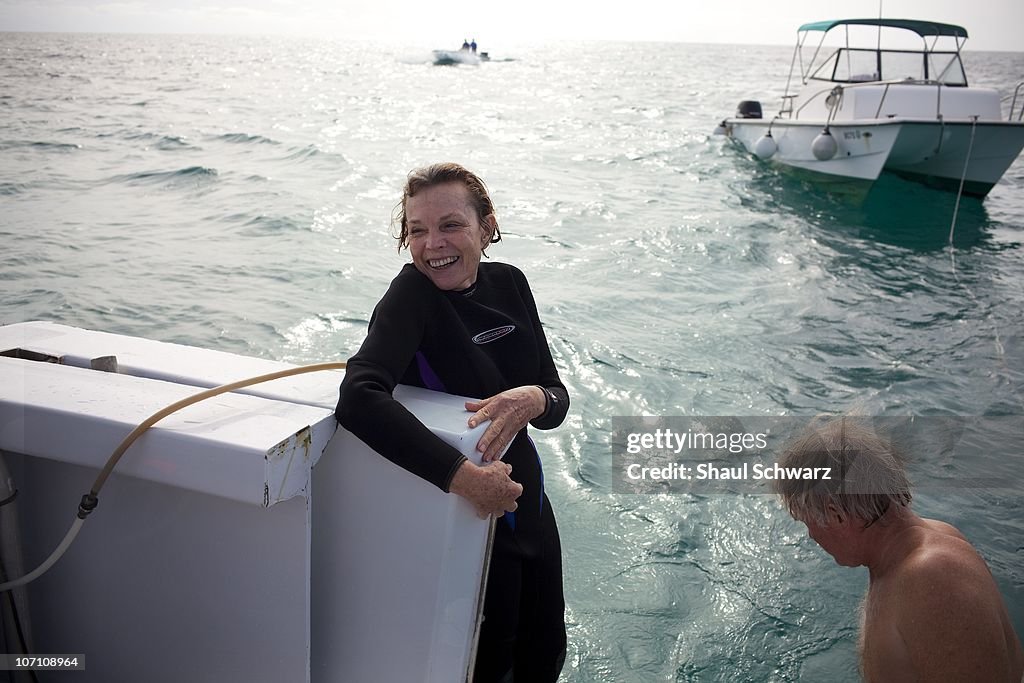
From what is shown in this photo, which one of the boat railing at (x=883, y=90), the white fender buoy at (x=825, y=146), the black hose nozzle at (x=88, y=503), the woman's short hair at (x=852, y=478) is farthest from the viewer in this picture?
the white fender buoy at (x=825, y=146)

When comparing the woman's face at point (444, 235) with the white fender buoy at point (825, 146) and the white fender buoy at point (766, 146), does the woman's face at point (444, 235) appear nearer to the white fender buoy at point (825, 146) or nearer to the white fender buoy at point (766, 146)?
the white fender buoy at point (825, 146)

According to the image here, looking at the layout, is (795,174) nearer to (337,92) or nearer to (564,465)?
(564,465)

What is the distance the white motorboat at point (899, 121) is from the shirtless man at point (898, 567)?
33.9ft

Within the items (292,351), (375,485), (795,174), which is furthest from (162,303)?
(795,174)

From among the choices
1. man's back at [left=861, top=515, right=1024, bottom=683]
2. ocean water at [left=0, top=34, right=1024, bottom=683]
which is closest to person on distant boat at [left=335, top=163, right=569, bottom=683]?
man's back at [left=861, top=515, right=1024, bottom=683]

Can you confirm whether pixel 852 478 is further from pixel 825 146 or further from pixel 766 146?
pixel 766 146

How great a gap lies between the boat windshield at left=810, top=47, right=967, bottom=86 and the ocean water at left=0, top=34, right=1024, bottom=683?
198cm

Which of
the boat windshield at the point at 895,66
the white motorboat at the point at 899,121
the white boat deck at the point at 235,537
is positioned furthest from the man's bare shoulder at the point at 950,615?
the boat windshield at the point at 895,66

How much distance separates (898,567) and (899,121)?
10874 millimetres

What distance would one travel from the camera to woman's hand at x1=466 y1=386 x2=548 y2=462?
1626 millimetres

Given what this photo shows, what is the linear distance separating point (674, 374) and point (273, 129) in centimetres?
1654

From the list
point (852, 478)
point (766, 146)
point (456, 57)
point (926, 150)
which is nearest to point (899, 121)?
point (926, 150)

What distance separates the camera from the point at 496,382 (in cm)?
190

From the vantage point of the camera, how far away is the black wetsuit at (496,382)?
5.54 ft
